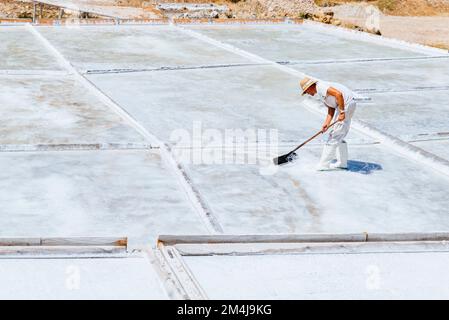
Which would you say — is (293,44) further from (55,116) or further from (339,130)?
(339,130)

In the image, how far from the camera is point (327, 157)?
33.6 feet

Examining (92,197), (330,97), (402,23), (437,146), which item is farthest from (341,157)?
(402,23)

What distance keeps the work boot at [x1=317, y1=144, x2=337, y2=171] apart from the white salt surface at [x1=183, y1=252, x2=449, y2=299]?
9.57ft

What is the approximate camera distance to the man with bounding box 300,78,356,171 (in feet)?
32.2

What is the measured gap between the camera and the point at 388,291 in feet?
21.5

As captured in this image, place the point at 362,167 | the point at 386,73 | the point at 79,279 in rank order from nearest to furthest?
1. the point at 79,279
2. the point at 362,167
3. the point at 386,73

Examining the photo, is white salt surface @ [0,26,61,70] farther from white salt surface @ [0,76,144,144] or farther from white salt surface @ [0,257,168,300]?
white salt surface @ [0,257,168,300]

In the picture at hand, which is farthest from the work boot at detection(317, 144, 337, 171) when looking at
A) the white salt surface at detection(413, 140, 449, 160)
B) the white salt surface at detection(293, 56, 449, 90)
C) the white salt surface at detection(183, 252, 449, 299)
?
the white salt surface at detection(293, 56, 449, 90)

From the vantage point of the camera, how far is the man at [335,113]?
386 inches

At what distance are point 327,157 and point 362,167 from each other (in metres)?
0.73

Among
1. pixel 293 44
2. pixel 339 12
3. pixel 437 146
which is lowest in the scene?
pixel 437 146
